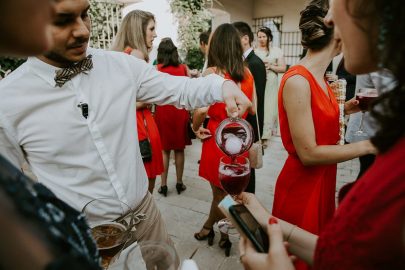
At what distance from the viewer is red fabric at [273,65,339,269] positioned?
5.77 feet

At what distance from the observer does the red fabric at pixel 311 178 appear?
176cm

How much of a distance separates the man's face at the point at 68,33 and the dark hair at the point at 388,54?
1.10 metres

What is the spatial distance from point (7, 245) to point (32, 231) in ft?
0.13

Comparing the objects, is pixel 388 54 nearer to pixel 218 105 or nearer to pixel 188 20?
pixel 218 105

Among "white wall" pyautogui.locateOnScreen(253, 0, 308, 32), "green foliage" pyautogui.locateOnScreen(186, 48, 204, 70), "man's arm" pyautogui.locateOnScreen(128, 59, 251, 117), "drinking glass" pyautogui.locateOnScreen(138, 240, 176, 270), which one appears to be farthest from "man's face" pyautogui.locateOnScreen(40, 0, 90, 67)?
"white wall" pyautogui.locateOnScreen(253, 0, 308, 32)

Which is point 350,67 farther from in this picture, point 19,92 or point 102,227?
point 19,92

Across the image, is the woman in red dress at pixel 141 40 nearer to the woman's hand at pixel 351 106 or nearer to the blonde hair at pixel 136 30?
the blonde hair at pixel 136 30

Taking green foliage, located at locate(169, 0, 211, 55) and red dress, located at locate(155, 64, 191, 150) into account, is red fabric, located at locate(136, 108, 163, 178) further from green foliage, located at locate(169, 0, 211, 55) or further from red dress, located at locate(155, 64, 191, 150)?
green foliage, located at locate(169, 0, 211, 55)

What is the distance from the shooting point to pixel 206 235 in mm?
3055

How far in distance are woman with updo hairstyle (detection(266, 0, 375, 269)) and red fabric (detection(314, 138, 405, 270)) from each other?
101cm

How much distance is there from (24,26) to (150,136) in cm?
246

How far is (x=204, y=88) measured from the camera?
5.52 ft

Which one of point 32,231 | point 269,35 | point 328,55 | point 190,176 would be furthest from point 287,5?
point 32,231

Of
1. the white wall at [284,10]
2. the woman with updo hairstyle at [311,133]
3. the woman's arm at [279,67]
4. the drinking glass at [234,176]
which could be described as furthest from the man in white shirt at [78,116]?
the white wall at [284,10]
